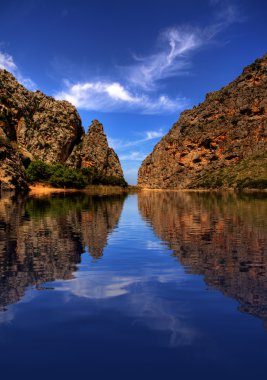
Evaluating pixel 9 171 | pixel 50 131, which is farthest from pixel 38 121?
pixel 9 171

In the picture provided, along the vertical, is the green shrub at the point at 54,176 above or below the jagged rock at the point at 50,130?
below

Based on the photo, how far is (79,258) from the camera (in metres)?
16.3

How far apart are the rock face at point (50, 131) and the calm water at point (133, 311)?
476 feet

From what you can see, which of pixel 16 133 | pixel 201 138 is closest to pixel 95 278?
pixel 16 133

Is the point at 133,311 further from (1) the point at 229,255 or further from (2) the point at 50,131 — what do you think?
(2) the point at 50,131

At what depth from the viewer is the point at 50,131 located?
172 meters

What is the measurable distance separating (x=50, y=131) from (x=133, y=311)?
171 meters

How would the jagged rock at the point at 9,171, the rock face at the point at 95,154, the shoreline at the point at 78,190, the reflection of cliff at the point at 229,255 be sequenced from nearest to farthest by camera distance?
the reflection of cliff at the point at 229,255 < the jagged rock at the point at 9,171 < the shoreline at the point at 78,190 < the rock face at the point at 95,154

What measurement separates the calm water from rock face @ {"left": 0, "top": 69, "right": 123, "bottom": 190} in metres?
145

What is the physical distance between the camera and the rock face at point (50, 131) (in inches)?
6433

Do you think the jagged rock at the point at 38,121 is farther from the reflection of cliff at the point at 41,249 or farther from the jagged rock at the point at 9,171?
the reflection of cliff at the point at 41,249

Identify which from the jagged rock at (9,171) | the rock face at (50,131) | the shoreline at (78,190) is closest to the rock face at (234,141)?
the shoreline at (78,190)

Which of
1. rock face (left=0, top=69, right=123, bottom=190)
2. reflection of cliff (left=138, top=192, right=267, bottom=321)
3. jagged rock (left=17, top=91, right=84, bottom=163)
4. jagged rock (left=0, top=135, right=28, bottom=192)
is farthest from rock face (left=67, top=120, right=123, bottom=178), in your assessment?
reflection of cliff (left=138, top=192, right=267, bottom=321)

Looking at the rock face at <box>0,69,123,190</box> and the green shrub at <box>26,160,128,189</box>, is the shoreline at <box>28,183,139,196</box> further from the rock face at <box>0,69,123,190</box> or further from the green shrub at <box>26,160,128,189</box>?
the rock face at <box>0,69,123,190</box>
